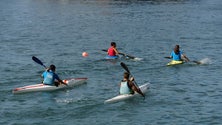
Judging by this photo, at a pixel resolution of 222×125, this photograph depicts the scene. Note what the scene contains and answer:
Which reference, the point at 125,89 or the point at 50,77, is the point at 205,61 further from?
the point at 50,77

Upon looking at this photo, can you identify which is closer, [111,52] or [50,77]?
[50,77]

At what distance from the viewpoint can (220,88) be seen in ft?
124

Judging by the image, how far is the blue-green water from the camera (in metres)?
30.5

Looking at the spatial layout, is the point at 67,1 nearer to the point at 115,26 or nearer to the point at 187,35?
the point at 115,26

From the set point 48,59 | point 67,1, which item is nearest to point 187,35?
point 48,59

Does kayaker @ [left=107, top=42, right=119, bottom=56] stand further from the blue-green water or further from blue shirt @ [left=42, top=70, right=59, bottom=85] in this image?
blue shirt @ [left=42, top=70, right=59, bottom=85]

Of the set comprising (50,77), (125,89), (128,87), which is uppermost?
(50,77)

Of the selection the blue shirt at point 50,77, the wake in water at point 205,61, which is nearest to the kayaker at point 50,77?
the blue shirt at point 50,77

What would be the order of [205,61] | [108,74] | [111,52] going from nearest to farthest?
[108,74] < [111,52] < [205,61]

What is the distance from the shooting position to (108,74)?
139ft

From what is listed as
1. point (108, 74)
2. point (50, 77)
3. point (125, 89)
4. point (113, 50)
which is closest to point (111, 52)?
point (113, 50)

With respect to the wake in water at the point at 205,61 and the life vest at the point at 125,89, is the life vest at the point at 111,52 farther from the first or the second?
the life vest at the point at 125,89

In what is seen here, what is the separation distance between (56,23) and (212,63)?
158 ft

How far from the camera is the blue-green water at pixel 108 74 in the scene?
30.5 metres
